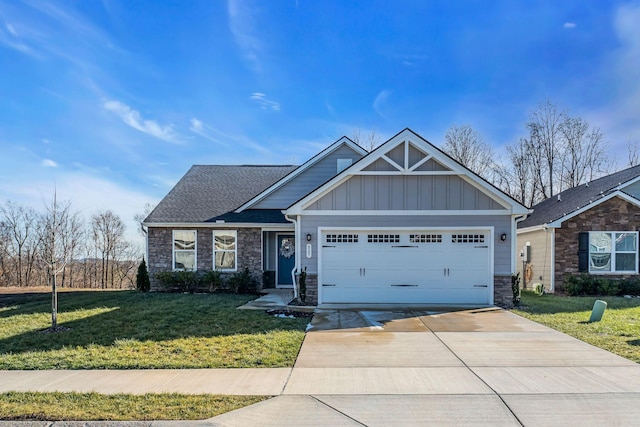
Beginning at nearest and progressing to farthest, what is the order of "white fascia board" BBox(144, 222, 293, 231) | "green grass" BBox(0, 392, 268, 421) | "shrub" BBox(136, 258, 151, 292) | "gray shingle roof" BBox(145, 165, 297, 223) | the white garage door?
"green grass" BBox(0, 392, 268, 421) < the white garage door < "white fascia board" BBox(144, 222, 293, 231) < "shrub" BBox(136, 258, 151, 292) < "gray shingle roof" BBox(145, 165, 297, 223)

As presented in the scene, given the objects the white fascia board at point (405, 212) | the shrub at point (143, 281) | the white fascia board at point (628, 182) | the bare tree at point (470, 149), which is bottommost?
the shrub at point (143, 281)

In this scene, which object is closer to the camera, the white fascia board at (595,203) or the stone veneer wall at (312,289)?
the stone veneer wall at (312,289)

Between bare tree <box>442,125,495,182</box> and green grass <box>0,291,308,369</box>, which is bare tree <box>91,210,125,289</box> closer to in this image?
green grass <box>0,291,308,369</box>

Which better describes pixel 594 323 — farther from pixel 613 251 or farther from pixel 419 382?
A: pixel 613 251

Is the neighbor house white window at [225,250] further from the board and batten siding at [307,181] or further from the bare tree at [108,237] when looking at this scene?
the bare tree at [108,237]

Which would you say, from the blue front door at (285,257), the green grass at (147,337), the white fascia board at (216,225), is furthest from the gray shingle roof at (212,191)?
the green grass at (147,337)

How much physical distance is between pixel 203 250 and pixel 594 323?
1315cm

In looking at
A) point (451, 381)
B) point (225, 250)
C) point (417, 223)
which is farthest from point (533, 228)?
point (451, 381)

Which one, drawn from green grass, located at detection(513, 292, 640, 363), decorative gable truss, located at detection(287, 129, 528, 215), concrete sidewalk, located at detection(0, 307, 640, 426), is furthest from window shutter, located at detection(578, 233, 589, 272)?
concrete sidewalk, located at detection(0, 307, 640, 426)

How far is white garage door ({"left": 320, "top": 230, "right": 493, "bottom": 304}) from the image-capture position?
11.6 metres

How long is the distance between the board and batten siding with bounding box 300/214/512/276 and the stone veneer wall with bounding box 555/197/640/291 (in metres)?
5.18

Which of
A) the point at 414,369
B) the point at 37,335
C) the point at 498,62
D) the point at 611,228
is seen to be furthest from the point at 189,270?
the point at 611,228

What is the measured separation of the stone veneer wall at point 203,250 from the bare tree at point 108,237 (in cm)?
2064

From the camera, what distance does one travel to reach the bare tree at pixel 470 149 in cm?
3152
